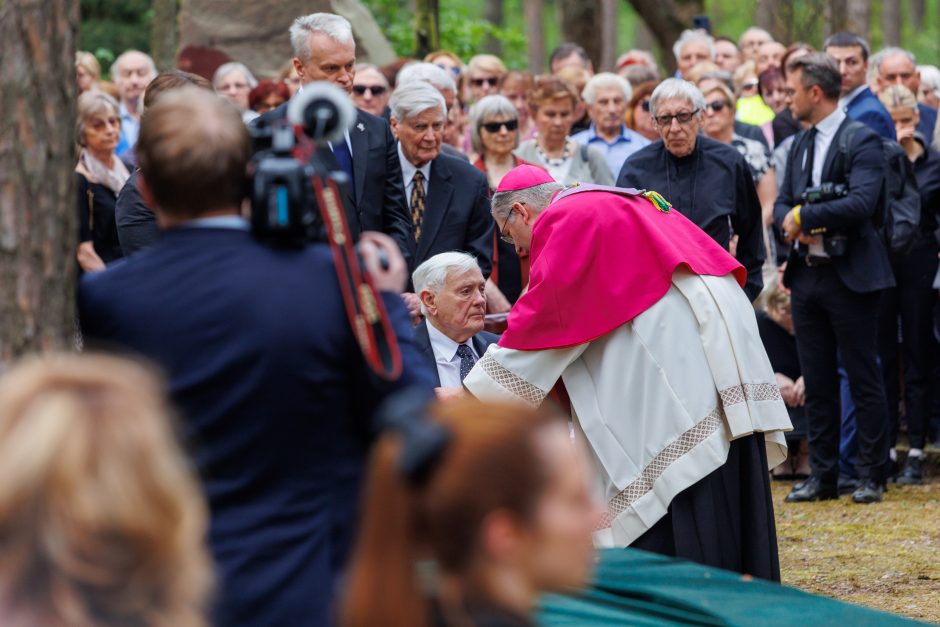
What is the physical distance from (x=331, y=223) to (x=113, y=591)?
1.31m

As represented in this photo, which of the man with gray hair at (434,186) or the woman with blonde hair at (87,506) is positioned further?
the man with gray hair at (434,186)

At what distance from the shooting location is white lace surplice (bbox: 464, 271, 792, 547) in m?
5.65

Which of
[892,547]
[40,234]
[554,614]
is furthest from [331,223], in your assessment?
[892,547]

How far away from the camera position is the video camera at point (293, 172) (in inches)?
119

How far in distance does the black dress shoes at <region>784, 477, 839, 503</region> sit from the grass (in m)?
0.05

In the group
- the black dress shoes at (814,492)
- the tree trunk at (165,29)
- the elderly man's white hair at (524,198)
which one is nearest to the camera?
the elderly man's white hair at (524,198)

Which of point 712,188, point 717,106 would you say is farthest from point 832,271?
point 717,106

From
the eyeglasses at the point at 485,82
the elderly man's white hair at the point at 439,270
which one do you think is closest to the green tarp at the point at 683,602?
the elderly man's white hair at the point at 439,270

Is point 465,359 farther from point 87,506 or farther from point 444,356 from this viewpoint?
point 87,506

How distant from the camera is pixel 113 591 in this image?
201cm

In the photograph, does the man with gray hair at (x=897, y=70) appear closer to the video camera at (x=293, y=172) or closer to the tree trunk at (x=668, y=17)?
the video camera at (x=293, y=172)

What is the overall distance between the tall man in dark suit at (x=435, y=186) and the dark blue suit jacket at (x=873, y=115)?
2.58m

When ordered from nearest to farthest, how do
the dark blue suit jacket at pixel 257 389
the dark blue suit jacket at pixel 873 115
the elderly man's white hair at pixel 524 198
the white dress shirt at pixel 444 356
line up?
1. the dark blue suit jacket at pixel 257 389
2. the elderly man's white hair at pixel 524 198
3. the white dress shirt at pixel 444 356
4. the dark blue suit jacket at pixel 873 115

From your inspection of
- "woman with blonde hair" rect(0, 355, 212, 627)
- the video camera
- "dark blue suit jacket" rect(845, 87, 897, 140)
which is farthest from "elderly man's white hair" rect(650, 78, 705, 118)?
"woman with blonde hair" rect(0, 355, 212, 627)
